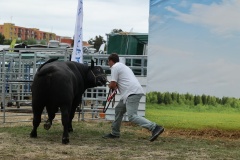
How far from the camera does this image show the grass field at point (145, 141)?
751 centimetres

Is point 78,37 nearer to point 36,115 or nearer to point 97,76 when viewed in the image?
point 97,76

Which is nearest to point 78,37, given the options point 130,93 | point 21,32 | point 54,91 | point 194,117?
point 130,93

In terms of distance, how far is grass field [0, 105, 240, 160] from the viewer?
7.51 meters

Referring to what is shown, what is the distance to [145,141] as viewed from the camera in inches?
362

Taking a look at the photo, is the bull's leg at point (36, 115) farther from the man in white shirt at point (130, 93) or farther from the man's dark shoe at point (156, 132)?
the man's dark shoe at point (156, 132)

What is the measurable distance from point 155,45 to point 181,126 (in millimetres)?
1804

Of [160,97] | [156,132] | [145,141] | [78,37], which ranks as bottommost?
[145,141]

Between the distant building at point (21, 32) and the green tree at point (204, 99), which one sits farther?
the distant building at point (21, 32)

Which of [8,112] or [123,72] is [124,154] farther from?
[8,112]

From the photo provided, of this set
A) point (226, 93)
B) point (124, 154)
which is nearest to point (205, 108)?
point (226, 93)

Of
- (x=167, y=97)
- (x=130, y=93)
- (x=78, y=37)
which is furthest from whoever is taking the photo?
(x=78, y=37)

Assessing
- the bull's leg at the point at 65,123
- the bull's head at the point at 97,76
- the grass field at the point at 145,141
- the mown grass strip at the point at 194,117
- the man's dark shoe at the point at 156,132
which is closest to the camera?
the grass field at the point at 145,141

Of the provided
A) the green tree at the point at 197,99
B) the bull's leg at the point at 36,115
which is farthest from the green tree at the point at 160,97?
the bull's leg at the point at 36,115

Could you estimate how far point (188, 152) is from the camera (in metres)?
7.96
